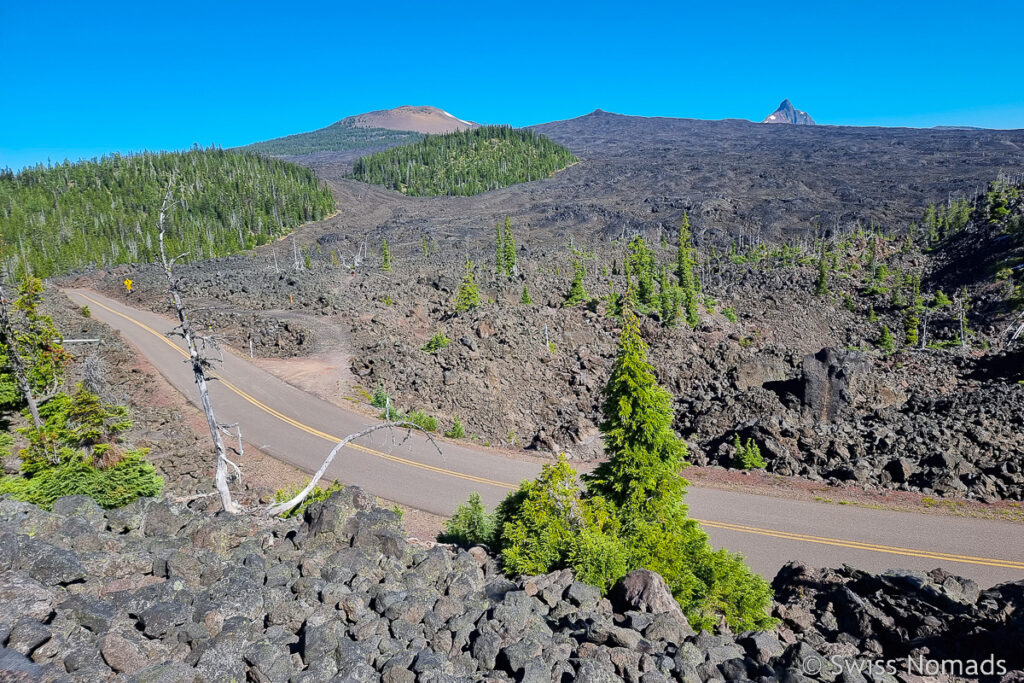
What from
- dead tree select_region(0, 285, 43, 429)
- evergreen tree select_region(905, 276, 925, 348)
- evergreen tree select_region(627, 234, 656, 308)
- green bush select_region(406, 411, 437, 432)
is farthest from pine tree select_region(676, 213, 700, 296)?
dead tree select_region(0, 285, 43, 429)

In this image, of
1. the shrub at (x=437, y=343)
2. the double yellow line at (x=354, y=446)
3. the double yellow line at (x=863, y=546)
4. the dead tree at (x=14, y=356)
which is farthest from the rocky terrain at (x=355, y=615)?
the shrub at (x=437, y=343)

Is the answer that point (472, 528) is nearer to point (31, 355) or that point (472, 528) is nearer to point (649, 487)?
point (649, 487)

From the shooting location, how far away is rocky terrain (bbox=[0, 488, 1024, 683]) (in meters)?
5.80

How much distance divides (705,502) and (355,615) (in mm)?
14144

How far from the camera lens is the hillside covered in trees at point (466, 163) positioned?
143 metres

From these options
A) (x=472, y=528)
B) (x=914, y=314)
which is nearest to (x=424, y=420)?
(x=472, y=528)

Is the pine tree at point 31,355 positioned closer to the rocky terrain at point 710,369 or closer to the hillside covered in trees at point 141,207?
the rocky terrain at point 710,369

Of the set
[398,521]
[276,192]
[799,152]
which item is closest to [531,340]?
[398,521]

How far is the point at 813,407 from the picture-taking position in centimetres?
2955

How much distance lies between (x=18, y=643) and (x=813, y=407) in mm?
32508

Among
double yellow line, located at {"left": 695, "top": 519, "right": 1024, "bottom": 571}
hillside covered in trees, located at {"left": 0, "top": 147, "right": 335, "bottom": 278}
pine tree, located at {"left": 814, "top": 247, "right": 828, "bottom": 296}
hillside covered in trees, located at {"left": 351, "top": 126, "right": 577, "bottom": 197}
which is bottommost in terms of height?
double yellow line, located at {"left": 695, "top": 519, "right": 1024, "bottom": 571}

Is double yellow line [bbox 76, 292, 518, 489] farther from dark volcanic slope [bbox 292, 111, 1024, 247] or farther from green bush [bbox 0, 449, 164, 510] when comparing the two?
dark volcanic slope [bbox 292, 111, 1024, 247]

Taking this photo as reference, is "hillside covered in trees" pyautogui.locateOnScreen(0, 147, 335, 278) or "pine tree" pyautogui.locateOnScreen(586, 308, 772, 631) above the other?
"hillside covered in trees" pyautogui.locateOnScreen(0, 147, 335, 278)

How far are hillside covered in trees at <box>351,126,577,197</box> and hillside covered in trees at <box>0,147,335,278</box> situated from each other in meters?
24.3
